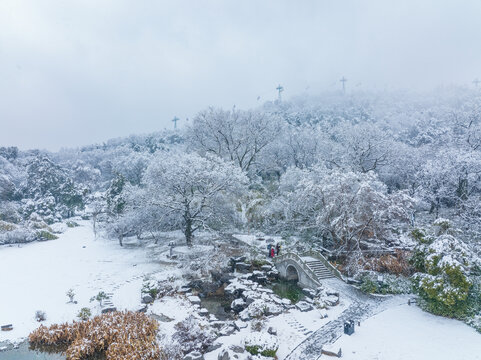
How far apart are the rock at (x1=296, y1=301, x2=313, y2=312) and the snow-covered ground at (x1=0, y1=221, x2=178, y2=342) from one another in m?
10.00

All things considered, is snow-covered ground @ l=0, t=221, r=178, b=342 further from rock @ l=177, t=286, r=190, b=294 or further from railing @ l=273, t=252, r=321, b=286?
railing @ l=273, t=252, r=321, b=286

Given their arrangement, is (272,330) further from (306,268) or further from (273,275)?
(273,275)

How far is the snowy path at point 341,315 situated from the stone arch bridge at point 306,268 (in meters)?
0.71

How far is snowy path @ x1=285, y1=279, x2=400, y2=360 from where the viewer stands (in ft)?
44.1

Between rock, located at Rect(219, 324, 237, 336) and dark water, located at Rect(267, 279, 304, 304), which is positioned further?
dark water, located at Rect(267, 279, 304, 304)

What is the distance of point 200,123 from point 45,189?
32464 mm

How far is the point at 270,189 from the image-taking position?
1704 inches

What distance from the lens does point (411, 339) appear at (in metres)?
13.8

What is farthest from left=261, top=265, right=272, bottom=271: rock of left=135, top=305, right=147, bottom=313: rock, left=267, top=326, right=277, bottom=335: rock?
left=135, top=305, right=147, bottom=313: rock

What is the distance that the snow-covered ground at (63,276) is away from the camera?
18.7m

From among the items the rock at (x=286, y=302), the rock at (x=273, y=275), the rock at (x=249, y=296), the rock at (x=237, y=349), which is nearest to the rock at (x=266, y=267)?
the rock at (x=273, y=275)

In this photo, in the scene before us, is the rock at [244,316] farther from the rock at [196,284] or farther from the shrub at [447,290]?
the shrub at [447,290]

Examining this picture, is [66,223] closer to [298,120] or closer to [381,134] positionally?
[381,134]

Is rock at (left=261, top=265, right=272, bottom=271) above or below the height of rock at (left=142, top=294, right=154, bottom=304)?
below
